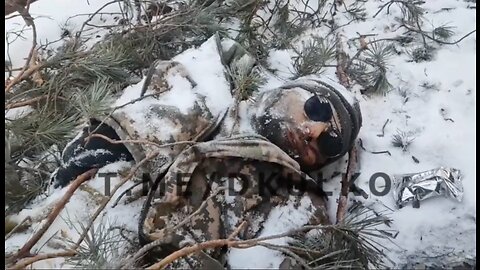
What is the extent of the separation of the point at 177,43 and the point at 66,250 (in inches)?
32.2

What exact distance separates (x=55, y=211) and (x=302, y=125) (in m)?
0.54

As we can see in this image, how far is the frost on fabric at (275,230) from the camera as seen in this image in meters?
1.09

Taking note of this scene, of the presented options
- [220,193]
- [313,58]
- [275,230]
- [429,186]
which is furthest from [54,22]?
[429,186]

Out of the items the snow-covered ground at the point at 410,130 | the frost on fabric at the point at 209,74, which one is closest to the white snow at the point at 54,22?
the snow-covered ground at the point at 410,130

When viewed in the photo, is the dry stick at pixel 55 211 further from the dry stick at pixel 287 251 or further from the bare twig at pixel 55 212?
the dry stick at pixel 287 251

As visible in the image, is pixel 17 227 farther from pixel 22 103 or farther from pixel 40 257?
pixel 22 103

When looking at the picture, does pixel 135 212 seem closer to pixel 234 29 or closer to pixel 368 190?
pixel 368 190

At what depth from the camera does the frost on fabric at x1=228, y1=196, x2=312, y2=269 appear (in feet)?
3.57

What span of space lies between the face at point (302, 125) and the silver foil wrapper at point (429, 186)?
7.1 inches

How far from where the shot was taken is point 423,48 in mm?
1598

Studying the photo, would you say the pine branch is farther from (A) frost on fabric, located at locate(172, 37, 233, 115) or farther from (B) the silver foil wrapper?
(B) the silver foil wrapper

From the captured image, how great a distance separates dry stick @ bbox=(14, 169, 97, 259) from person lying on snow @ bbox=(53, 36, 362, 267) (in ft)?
0.13

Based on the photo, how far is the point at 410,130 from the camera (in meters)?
1.42

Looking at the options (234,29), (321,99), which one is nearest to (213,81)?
(321,99)
